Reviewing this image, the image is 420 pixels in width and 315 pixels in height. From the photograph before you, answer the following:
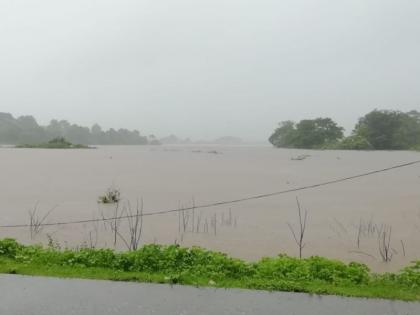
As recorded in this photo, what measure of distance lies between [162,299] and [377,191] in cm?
1298

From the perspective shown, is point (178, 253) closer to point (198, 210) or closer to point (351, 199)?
point (198, 210)

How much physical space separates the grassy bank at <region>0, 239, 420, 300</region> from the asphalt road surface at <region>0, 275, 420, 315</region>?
0.15 m

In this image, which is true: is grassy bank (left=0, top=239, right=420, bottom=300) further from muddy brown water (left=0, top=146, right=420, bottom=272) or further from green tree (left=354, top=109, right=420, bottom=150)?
green tree (left=354, top=109, right=420, bottom=150)

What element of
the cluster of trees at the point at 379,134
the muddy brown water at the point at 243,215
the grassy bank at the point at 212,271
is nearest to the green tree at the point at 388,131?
the cluster of trees at the point at 379,134

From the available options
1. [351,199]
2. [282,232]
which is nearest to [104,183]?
[351,199]

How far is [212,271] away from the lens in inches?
156

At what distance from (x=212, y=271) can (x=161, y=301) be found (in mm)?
805

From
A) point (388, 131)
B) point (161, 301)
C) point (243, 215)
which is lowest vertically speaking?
point (243, 215)

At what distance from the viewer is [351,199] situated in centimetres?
1274

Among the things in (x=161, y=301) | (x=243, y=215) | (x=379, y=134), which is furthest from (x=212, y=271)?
(x=379, y=134)

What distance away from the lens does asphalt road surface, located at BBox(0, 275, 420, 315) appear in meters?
3.09

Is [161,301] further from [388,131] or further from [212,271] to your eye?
[388,131]

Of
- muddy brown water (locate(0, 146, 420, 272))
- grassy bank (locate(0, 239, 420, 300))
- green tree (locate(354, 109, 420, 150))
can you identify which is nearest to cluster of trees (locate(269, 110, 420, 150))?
green tree (locate(354, 109, 420, 150))

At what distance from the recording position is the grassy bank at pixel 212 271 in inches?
141
